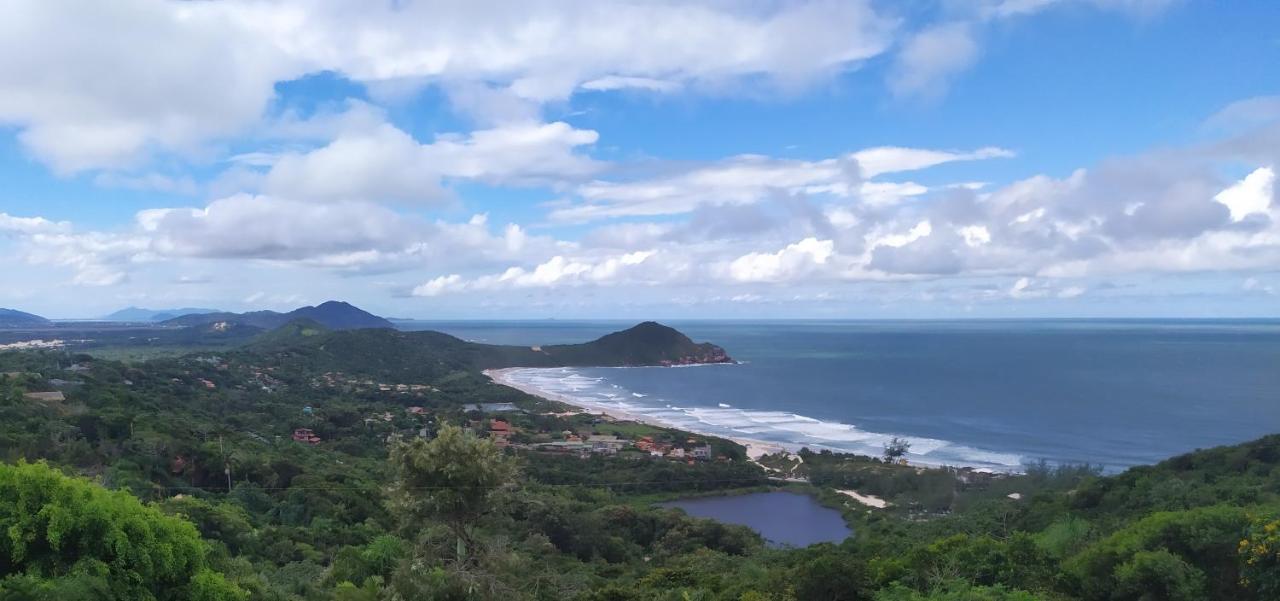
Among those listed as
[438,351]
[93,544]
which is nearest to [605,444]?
[93,544]

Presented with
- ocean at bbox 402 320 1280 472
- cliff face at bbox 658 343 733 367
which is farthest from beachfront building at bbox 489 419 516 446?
cliff face at bbox 658 343 733 367

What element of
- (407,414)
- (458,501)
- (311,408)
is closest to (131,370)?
(311,408)

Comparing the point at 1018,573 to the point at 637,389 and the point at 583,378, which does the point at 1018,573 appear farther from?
the point at 583,378

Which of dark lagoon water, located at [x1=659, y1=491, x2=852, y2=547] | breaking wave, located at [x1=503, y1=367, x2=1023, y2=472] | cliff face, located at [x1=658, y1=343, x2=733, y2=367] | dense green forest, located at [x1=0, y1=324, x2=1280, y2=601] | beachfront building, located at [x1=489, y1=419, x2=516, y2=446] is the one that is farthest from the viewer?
cliff face, located at [x1=658, y1=343, x2=733, y2=367]

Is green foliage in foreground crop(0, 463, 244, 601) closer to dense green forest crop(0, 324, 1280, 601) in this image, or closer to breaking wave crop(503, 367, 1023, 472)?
dense green forest crop(0, 324, 1280, 601)

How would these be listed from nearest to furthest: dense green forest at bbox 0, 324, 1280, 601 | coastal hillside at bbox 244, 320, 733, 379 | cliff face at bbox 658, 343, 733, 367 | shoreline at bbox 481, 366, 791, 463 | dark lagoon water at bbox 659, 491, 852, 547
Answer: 1. dense green forest at bbox 0, 324, 1280, 601
2. dark lagoon water at bbox 659, 491, 852, 547
3. shoreline at bbox 481, 366, 791, 463
4. coastal hillside at bbox 244, 320, 733, 379
5. cliff face at bbox 658, 343, 733, 367

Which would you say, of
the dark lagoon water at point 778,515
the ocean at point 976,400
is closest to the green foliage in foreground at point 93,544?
the dark lagoon water at point 778,515

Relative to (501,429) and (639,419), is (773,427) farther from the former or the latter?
(501,429)
